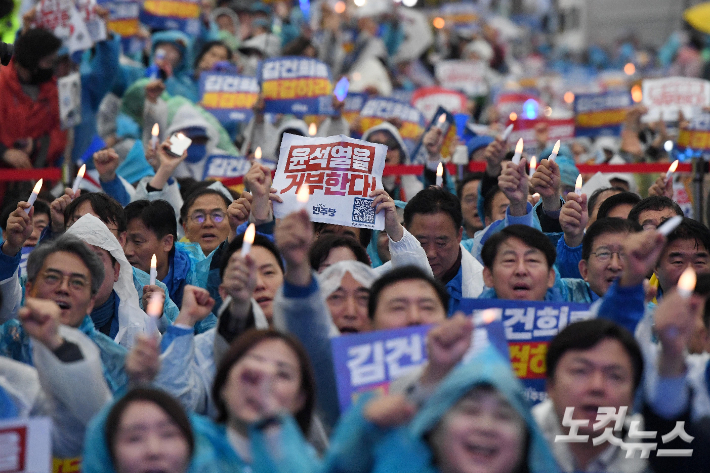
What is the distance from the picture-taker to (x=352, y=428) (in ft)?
A: 8.96

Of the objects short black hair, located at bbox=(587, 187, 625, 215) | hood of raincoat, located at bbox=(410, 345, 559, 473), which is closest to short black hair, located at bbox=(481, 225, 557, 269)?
hood of raincoat, located at bbox=(410, 345, 559, 473)

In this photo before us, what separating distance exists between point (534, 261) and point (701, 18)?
15.5 metres

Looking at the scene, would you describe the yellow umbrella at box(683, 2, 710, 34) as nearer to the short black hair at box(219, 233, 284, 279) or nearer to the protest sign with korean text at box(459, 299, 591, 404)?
the short black hair at box(219, 233, 284, 279)

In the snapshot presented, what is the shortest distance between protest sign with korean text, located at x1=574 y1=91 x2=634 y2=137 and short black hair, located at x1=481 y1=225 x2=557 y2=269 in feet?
19.3

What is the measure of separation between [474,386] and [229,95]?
6.92 m

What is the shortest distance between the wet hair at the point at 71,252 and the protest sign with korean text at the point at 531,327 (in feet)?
5.04

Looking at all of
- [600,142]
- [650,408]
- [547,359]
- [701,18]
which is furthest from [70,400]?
[701,18]

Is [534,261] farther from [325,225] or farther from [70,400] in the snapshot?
[70,400]

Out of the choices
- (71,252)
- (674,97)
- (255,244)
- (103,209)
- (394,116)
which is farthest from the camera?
(674,97)

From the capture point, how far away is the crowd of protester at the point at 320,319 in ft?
9.21

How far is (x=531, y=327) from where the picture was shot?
13.1 ft

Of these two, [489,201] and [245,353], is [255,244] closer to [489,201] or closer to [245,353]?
[245,353]

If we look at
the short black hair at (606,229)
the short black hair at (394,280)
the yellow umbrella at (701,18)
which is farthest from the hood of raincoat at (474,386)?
the yellow umbrella at (701,18)

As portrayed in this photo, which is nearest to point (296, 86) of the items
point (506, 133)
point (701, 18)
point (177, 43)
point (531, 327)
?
point (177, 43)
